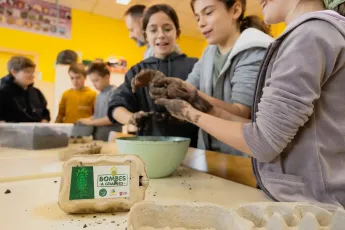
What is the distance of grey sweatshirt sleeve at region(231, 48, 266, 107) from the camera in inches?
32.1

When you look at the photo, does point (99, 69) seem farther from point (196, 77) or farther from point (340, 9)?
point (340, 9)

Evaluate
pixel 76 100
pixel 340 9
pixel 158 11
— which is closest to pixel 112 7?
pixel 76 100

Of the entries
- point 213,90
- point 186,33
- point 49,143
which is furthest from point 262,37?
point 186,33

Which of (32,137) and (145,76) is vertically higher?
(145,76)

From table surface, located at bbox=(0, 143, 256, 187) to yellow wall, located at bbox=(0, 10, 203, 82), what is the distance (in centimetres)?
269

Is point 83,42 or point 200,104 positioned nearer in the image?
point 200,104

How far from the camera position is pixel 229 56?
0.89m

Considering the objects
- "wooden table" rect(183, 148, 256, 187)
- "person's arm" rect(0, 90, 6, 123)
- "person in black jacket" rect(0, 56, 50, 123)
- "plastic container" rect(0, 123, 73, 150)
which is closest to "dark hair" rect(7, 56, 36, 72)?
"person in black jacket" rect(0, 56, 50, 123)

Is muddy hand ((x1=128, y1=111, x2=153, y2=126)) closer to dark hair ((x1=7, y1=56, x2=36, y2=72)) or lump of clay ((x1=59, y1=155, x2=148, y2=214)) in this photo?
lump of clay ((x1=59, y1=155, x2=148, y2=214))

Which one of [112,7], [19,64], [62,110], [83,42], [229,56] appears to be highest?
[112,7]

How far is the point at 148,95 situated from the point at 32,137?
19.8 inches

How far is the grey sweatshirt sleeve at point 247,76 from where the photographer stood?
2.68ft

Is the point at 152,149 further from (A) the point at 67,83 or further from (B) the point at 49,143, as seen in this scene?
(A) the point at 67,83

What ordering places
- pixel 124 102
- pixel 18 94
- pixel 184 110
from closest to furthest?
1. pixel 184 110
2. pixel 124 102
3. pixel 18 94
